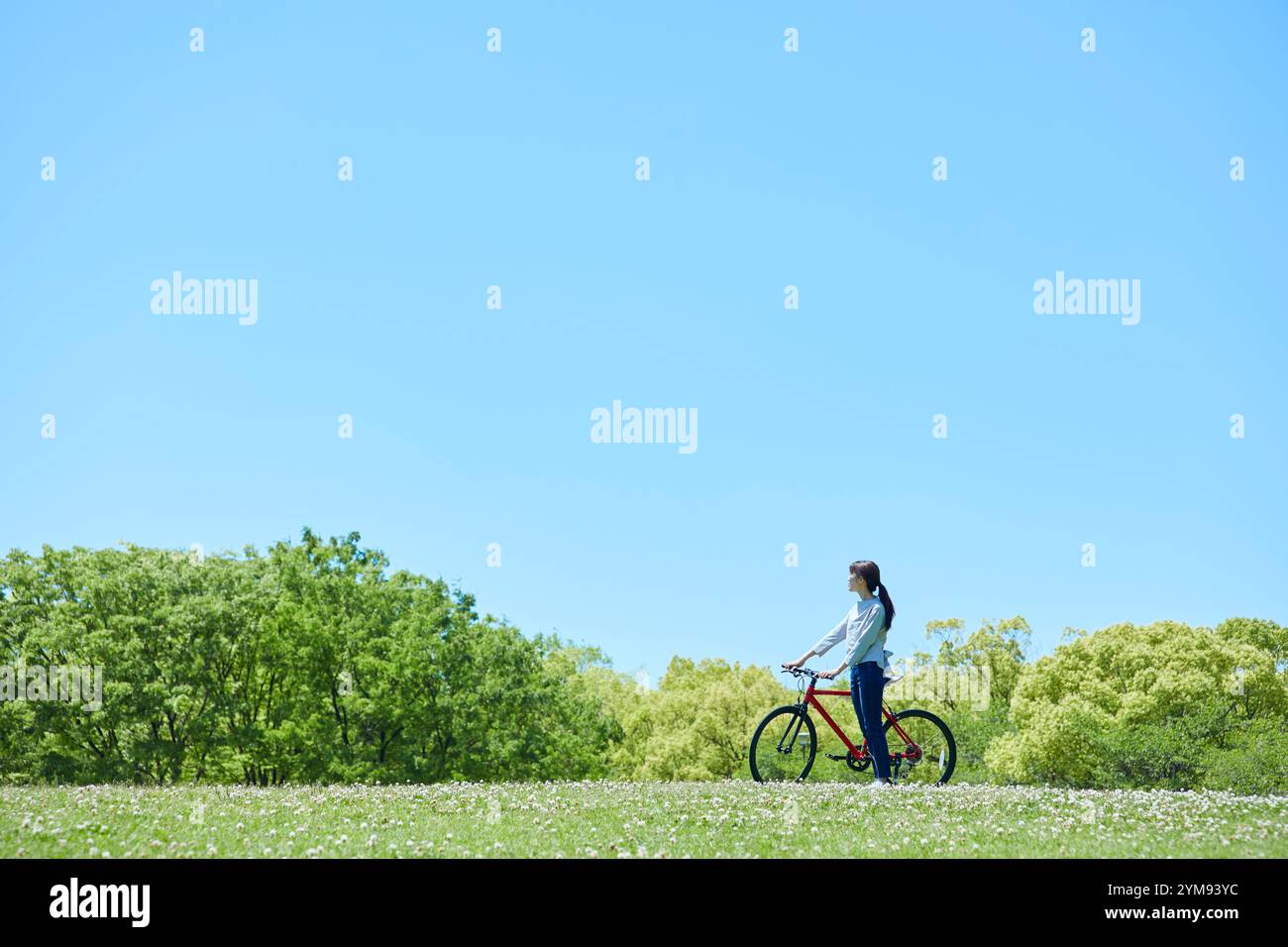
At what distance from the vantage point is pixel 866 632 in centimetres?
1508

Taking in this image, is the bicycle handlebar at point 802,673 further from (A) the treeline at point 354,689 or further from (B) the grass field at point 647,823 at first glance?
(A) the treeline at point 354,689

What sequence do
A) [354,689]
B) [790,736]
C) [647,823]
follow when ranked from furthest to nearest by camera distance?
[354,689]
[790,736]
[647,823]

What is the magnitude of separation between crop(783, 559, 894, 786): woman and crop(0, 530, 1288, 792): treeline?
104 ft

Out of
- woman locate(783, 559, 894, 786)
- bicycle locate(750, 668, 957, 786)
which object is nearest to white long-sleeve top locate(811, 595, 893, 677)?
woman locate(783, 559, 894, 786)

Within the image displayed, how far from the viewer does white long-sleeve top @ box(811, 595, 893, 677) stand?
49.5 ft

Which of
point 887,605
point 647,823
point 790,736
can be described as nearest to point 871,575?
point 887,605

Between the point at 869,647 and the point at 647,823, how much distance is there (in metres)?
5.16

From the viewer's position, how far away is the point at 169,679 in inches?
1978

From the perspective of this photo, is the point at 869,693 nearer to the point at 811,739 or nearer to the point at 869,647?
the point at 869,647

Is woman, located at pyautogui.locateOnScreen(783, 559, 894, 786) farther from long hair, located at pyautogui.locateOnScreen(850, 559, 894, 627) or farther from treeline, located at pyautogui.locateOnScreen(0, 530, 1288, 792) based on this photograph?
treeline, located at pyautogui.locateOnScreen(0, 530, 1288, 792)

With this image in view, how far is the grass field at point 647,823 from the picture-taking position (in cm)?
960

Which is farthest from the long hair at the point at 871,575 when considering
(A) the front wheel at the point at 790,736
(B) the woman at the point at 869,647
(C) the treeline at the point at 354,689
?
(C) the treeline at the point at 354,689

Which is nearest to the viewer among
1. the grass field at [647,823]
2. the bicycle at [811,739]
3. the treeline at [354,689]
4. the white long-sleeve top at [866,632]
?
the grass field at [647,823]
